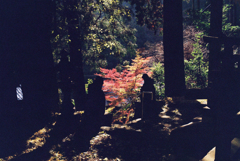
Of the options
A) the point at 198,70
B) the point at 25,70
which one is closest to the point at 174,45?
the point at 25,70

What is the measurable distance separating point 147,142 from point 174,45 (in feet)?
12.8

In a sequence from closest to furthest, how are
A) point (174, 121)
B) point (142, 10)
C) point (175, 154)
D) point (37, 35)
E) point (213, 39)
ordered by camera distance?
point (175, 154) → point (213, 39) → point (37, 35) → point (174, 121) → point (142, 10)

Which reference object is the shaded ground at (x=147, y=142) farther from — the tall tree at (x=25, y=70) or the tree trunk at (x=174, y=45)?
the tree trunk at (x=174, y=45)

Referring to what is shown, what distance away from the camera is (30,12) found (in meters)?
4.88

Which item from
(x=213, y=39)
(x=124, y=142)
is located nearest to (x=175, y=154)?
(x=124, y=142)

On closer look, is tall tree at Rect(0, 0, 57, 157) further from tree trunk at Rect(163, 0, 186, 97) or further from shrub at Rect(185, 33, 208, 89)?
shrub at Rect(185, 33, 208, 89)

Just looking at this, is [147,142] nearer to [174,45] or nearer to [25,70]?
[25,70]

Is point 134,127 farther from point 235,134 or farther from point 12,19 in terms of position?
point 12,19

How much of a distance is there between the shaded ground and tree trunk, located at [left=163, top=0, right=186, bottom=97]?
2.03 metres

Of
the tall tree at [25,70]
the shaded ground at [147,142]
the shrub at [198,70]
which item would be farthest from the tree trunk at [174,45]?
the shrub at [198,70]

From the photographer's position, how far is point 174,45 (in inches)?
269

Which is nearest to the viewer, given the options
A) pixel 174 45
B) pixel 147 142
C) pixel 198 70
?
pixel 147 142

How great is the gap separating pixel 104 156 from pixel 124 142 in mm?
764

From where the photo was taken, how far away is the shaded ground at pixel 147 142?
13.1 ft
